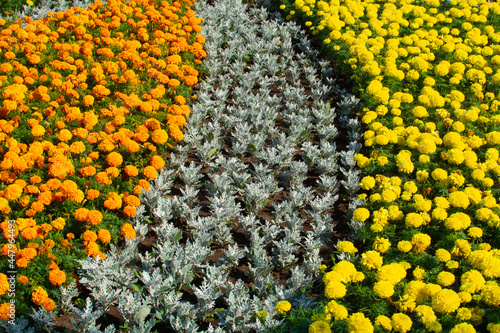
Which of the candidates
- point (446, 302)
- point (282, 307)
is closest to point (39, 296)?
point (282, 307)

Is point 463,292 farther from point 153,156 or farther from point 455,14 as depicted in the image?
point 455,14

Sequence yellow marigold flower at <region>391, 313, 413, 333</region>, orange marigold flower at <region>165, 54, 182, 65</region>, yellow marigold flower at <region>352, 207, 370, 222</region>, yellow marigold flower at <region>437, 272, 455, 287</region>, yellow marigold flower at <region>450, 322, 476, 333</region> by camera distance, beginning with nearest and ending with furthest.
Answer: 1. yellow marigold flower at <region>450, 322, 476, 333</region>
2. yellow marigold flower at <region>391, 313, 413, 333</region>
3. yellow marigold flower at <region>437, 272, 455, 287</region>
4. yellow marigold flower at <region>352, 207, 370, 222</region>
5. orange marigold flower at <region>165, 54, 182, 65</region>

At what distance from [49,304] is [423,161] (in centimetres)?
425

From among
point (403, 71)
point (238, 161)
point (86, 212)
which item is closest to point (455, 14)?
point (403, 71)

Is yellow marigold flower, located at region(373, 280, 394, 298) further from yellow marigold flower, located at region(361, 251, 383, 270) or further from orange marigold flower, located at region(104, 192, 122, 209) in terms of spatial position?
orange marigold flower, located at region(104, 192, 122, 209)

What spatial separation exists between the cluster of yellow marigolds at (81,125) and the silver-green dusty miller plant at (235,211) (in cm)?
29

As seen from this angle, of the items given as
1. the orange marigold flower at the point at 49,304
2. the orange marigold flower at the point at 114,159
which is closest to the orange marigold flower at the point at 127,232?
the orange marigold flower at the point at 114,159

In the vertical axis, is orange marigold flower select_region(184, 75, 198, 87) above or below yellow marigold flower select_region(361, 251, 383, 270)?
above

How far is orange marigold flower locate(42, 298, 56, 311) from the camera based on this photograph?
336 cm

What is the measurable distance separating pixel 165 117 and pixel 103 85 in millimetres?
1043

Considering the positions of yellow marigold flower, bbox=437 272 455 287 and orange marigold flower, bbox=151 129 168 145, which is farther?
orange marigold flower, bbox=151 129 168 145

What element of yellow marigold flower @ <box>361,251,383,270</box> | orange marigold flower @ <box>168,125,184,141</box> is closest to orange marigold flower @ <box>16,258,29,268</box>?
orange marigold flower @ <box>168,125,184,141</box>

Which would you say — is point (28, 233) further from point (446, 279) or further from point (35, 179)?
point (446, 279)

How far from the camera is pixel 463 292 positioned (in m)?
3.36
